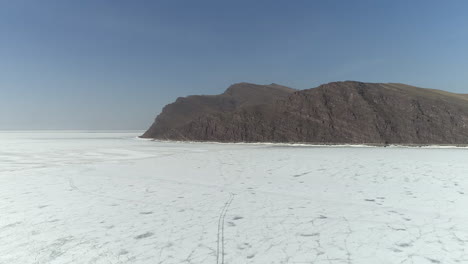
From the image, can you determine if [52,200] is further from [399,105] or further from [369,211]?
[399,105]

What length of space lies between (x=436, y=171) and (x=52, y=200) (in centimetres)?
1458

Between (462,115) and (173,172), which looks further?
(462,115)

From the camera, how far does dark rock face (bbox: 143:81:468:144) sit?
124 feet

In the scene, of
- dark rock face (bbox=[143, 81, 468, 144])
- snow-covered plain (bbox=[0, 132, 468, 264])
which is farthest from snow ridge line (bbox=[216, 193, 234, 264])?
dark rock face (bbox=[143, 81, 468, 144])

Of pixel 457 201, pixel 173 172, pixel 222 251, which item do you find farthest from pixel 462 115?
pixel 222 251

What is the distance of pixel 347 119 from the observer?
42.2 m

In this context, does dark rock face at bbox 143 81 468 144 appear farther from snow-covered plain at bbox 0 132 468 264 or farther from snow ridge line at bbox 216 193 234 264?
snow ridge line at bbox 216 193 234 264

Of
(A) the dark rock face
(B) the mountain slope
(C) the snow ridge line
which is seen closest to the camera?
(C) the snow ridge line

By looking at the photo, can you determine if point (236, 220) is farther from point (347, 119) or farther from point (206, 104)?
point (206, 104)

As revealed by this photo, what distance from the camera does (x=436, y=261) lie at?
4.05 m

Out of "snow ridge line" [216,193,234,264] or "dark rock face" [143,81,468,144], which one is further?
"dark rock face" [143,81,468,144]

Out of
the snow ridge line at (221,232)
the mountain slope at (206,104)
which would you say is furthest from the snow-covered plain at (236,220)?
the mountain slope at (206,104)

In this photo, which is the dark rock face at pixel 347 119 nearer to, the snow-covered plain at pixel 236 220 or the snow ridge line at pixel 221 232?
the snow-covered plain at pixel 236 220

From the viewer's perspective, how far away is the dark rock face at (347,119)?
→ 37938mm
